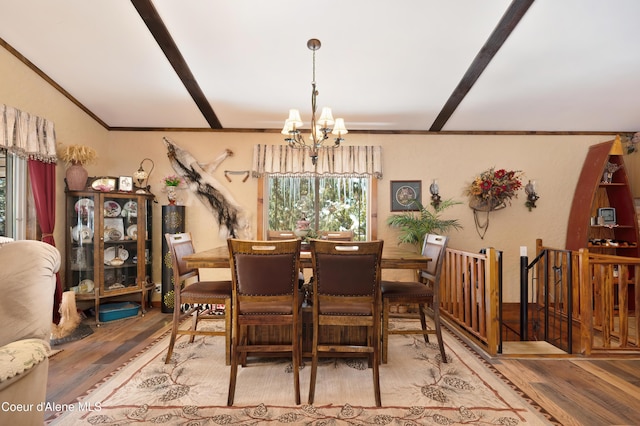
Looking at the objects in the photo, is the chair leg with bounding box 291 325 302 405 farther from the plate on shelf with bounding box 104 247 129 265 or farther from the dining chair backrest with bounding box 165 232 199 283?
the plate on shelf with bounding box 104 247 129 265

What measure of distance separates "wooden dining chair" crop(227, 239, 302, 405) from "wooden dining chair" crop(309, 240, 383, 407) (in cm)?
13

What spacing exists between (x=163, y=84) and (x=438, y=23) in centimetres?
273

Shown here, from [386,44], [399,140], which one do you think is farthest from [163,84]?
[399,140]

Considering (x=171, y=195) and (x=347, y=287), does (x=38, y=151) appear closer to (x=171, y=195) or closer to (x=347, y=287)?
(x=171, y=195)

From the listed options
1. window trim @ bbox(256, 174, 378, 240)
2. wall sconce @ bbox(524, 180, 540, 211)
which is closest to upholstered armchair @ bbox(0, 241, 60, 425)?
window trim @ bbox(256, 174, 378, 240)

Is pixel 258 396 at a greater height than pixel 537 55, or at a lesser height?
lesser

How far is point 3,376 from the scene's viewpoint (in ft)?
3.69

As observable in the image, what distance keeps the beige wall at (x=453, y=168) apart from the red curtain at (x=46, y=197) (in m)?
1.13

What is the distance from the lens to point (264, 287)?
6.79 ft


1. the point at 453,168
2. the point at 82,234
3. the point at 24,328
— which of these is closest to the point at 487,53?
the point at 453,168

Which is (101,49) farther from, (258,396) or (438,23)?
(258,396)

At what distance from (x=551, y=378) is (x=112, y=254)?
4.33 m

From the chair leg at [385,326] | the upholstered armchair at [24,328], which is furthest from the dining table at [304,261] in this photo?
the upholstered armchair at [24,328]

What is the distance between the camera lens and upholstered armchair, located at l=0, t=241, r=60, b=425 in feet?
3.89
